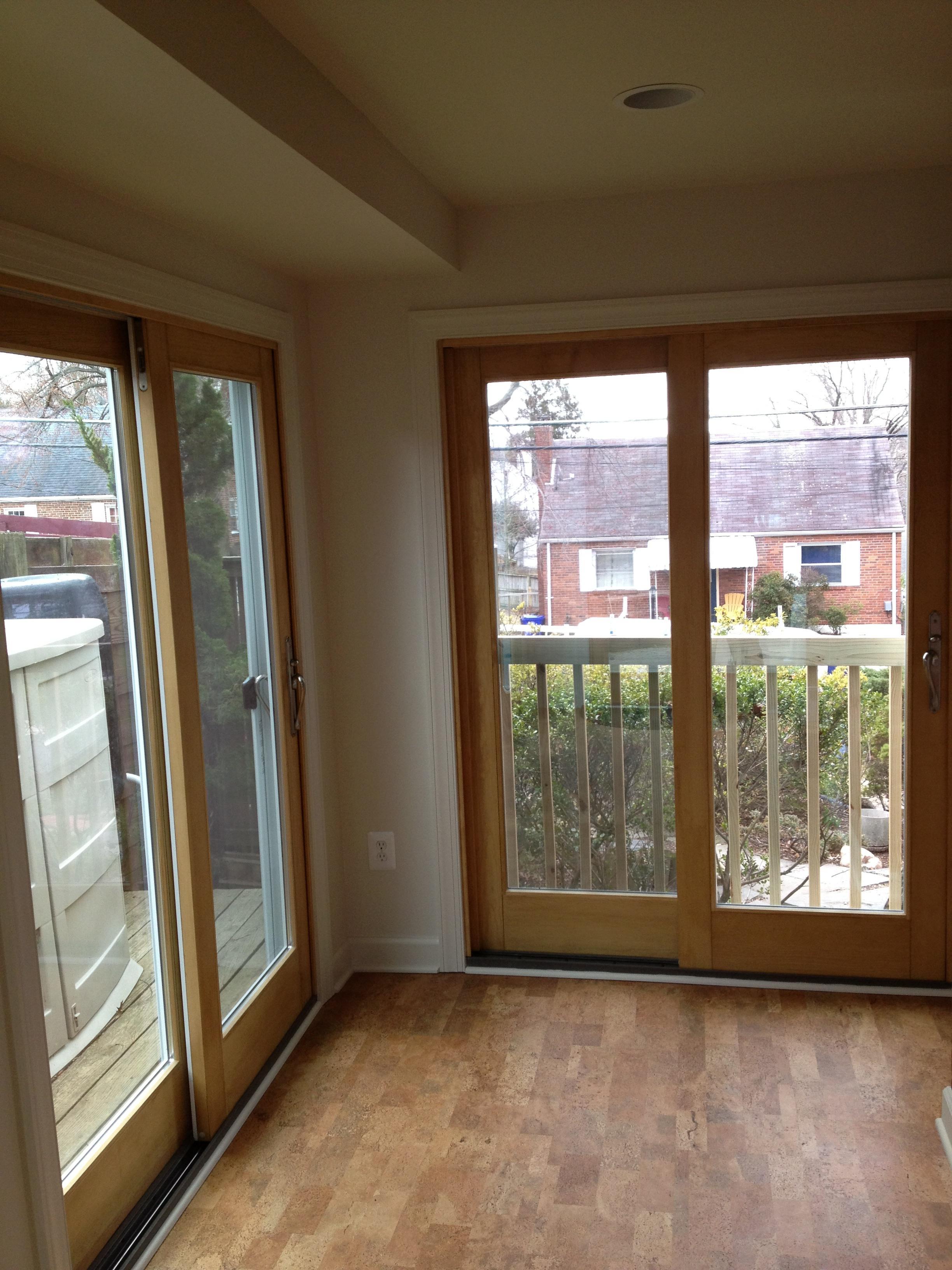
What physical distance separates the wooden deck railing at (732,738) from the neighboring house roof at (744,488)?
0.35 meters

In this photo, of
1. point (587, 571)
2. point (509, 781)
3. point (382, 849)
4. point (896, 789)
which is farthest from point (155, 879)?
point (896, 789)

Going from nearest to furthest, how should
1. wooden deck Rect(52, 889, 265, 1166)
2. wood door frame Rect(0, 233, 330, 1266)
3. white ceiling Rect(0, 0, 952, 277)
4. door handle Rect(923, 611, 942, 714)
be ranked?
1. white ceiling Rect(0, 0, 952, 277)
2. wood door frame Rect(0, 233, 330, 1266)
3. wooden deck Rect(52, 889, 265, 1166)
4. door handle Rect(923, 611, 942, 714)

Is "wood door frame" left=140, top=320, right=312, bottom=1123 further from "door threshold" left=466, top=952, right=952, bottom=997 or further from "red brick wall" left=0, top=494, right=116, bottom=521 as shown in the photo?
"door threshold" left=466, top=952, right=952, bottom=997

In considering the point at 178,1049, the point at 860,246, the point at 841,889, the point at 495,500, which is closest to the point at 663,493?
the point at 495,500

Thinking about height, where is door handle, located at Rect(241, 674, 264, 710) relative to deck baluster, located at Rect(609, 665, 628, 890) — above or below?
above

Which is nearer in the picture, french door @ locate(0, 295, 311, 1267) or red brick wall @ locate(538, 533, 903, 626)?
french door @ locate(0, 295, 311, 1267)

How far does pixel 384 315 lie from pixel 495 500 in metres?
0.68

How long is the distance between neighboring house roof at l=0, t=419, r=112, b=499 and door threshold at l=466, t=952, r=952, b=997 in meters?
2.08

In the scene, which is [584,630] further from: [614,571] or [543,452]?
[543,452]

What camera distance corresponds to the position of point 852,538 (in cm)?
319

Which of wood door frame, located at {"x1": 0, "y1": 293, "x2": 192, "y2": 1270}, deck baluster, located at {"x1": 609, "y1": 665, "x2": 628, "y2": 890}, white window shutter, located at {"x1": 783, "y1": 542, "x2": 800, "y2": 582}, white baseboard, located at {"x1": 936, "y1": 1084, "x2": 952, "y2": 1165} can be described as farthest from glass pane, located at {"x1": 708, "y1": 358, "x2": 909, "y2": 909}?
wood door frame, located at {"x1": 0, "y1": 293, "x2": 192, "y2": 1270}

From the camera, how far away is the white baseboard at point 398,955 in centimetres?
354

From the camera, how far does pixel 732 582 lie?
3.29m

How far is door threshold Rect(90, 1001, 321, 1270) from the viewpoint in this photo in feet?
7.22
